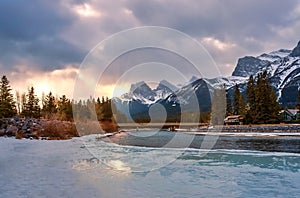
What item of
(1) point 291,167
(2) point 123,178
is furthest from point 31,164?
(1) point 291,167

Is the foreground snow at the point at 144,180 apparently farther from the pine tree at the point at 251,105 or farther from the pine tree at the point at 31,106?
the pine tree at the point at 31,106

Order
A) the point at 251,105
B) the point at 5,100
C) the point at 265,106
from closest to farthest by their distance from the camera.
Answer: the point at 5,100 < the point at 265,106 < the point at 251,105

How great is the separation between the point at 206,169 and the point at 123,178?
348 centimetres

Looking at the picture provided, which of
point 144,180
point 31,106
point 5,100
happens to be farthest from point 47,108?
point 144,180

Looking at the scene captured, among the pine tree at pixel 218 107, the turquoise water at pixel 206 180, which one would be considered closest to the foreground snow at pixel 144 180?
the turquoise water at pixel 206 180

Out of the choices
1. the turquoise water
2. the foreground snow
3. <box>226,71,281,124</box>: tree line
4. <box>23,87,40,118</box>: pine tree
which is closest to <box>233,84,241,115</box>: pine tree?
<box>226,71,281,124</box>: tree line

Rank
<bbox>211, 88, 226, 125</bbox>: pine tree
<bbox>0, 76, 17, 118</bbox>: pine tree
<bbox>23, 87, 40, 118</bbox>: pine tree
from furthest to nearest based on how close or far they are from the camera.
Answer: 1. <bbox>211, 88, 226, 125</bbox>: pine tree
2. <bbox>23, 87, 40, 118</bbox>: pine tree
3. <bbox>0, 76, 17, 118</bbox>: pine tree

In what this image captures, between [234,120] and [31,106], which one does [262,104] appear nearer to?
[234,120]

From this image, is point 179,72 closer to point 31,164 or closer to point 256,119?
point 31,164

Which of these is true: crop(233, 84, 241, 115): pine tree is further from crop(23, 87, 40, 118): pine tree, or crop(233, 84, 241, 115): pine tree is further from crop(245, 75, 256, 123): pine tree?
crop(23, 87, 40, 118): pine tree

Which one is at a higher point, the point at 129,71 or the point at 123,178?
the point at 129,71

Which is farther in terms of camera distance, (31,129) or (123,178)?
(31,129)

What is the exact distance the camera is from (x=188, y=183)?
330 inches

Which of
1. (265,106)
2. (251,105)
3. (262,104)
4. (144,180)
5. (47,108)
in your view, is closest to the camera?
(144,180)
